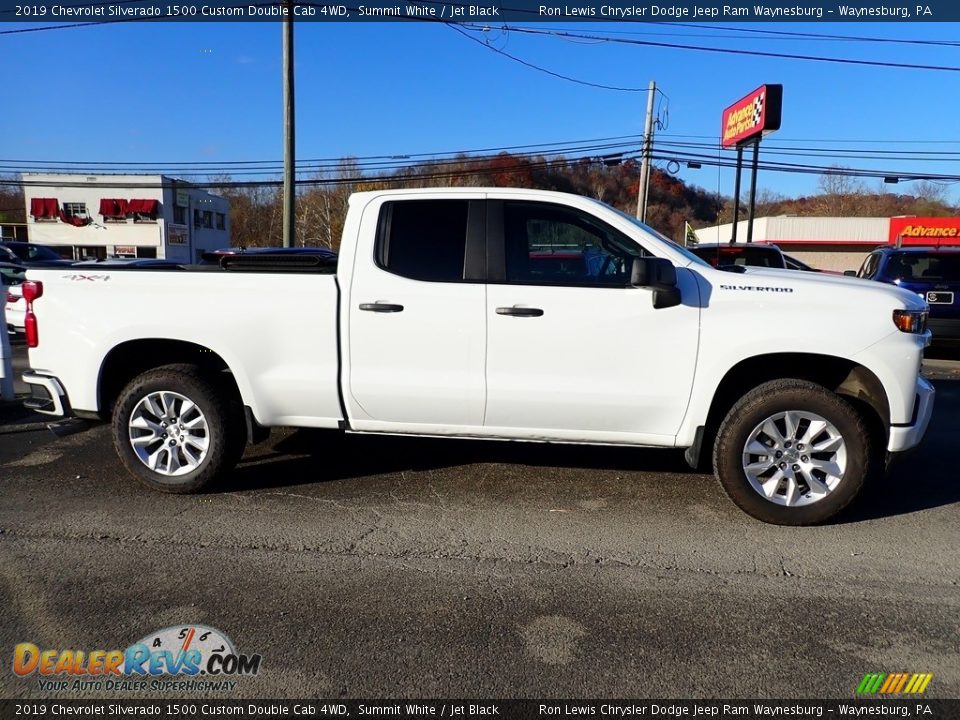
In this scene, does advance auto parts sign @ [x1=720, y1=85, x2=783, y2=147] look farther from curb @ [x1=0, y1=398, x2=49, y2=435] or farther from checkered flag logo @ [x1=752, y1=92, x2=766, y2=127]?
curb @ [x1=0, y1=398, x2=49, y2=435]

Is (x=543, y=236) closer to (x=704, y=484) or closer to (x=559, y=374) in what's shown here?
(x=559, y=374)

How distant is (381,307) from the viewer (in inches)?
175

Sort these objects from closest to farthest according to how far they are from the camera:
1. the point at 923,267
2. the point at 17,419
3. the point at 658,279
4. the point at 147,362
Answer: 1. the point at 658,279
2. the point at 147,362
3. the point at 17,419
4. the point at 923,267

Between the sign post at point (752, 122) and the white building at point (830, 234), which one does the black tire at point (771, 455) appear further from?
the white building at point (830, 234)

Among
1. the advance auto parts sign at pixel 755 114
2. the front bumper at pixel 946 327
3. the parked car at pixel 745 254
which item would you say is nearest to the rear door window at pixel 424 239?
the parked car at pixel 745 254

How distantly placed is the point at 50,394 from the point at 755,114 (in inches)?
1098

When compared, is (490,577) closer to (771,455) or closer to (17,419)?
(771,455)

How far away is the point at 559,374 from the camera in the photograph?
14.3 feet

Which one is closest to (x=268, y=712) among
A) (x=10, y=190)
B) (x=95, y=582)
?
(x=95, y=582)

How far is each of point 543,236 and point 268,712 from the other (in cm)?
311

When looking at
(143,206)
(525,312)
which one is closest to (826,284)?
(525,312)

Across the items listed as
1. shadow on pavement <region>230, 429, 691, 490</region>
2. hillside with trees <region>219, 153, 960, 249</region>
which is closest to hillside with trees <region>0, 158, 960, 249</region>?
hillside with trees <region>219, 153, 960, 249</region>

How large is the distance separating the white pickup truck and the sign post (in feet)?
68.5

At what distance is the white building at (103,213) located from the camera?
52094 millimetres
